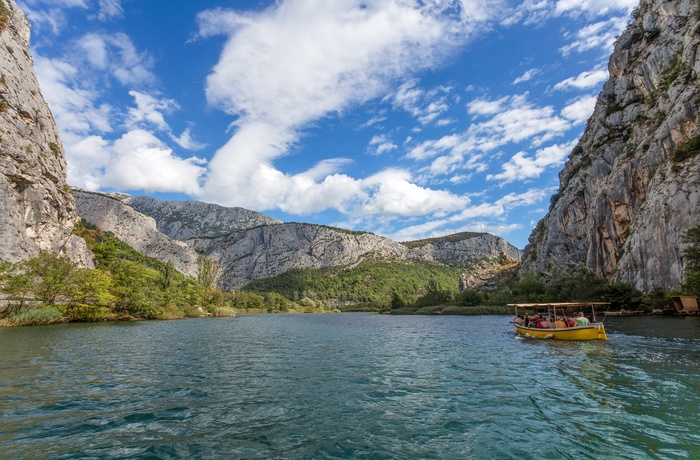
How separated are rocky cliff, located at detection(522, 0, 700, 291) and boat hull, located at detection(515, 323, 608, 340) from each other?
120 feet

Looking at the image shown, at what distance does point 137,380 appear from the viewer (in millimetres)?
16891


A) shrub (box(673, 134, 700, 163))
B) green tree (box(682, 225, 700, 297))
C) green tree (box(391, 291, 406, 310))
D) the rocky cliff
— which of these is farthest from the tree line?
shrub (box(673, 134, 700, 163))

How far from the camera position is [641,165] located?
72.3 metres

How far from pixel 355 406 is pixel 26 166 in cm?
8170

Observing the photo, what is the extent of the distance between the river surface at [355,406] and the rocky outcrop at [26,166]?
160ft

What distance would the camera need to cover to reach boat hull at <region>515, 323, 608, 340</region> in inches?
1134

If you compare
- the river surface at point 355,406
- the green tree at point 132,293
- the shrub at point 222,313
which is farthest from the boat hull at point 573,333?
the shrub at point 222,313

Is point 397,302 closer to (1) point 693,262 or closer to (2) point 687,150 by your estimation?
(2) point 687,150

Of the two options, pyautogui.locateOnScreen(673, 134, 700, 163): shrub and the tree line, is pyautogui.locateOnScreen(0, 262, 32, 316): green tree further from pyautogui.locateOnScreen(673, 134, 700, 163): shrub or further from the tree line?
pyautogui.locateOnScreen(673, 134, 700, 163): shrub

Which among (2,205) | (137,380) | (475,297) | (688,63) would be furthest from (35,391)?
(475,297)

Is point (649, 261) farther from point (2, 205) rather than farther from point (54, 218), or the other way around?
point (54, 218)

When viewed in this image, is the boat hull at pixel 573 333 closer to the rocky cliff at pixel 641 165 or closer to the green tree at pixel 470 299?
the rocky cliff at pixel 641 165

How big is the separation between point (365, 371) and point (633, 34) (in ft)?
403

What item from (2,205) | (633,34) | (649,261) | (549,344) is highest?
(633,34)
